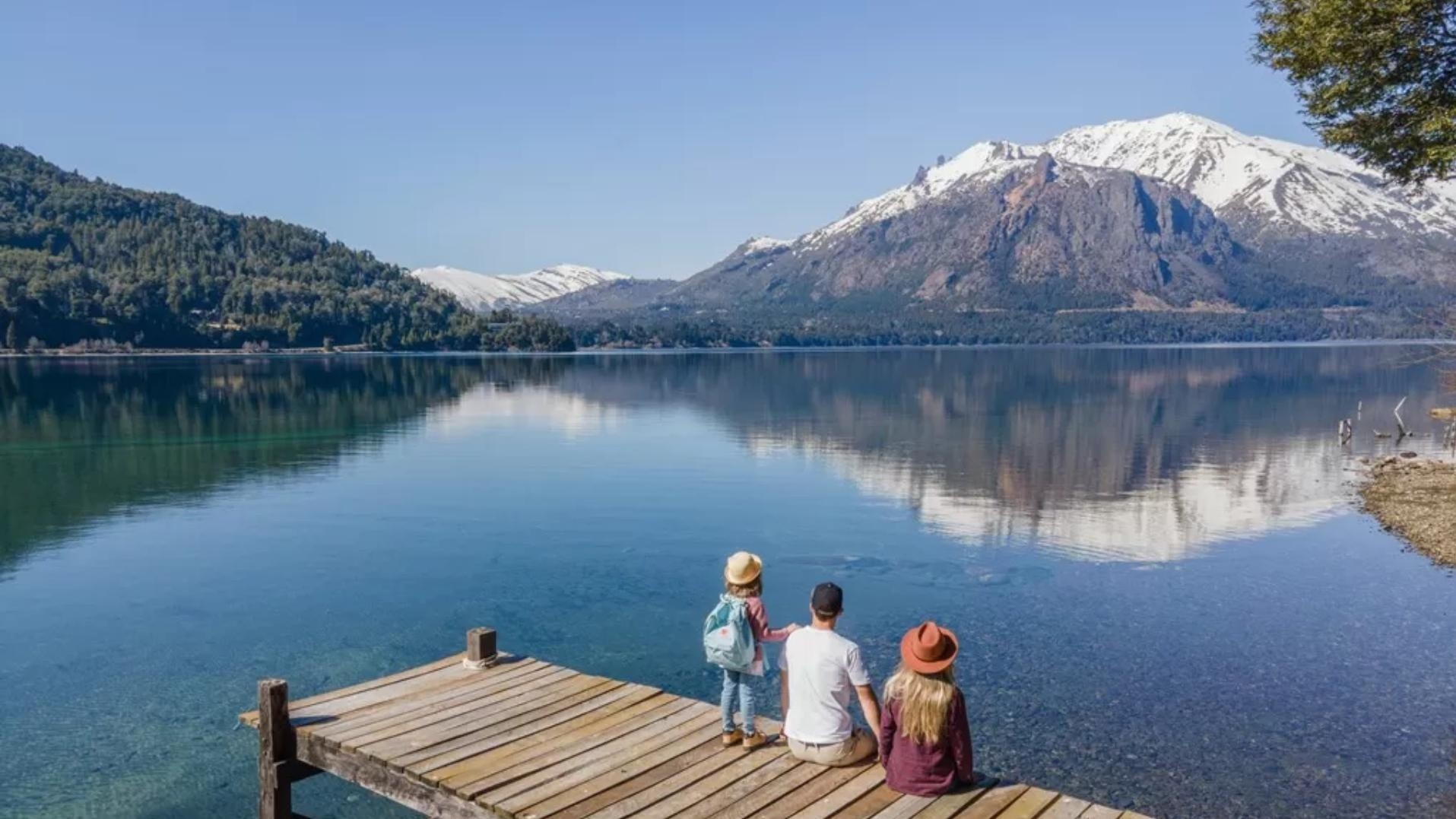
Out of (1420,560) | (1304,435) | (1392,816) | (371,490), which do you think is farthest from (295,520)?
(1304,435)

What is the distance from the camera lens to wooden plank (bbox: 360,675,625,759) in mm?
13211

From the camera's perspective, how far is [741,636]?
12484mm

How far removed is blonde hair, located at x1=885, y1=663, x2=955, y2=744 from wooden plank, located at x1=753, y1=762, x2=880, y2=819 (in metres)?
1.14

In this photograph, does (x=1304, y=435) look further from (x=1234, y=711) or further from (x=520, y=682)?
(x=520, y=682)

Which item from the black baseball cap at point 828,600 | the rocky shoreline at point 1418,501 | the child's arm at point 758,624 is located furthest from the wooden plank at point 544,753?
the rocky shoreline at point 1418,501

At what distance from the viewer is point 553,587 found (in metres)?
30.6

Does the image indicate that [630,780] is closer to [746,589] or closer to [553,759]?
[553,759]

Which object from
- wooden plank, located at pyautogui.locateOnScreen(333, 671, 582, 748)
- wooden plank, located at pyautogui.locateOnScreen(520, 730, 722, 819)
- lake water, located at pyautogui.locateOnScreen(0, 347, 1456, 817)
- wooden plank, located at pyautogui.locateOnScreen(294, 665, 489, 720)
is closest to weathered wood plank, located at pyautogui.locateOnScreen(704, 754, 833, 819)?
wooden plank, located at pyautogui.locateOnScreen(520, 730, 722, 819)

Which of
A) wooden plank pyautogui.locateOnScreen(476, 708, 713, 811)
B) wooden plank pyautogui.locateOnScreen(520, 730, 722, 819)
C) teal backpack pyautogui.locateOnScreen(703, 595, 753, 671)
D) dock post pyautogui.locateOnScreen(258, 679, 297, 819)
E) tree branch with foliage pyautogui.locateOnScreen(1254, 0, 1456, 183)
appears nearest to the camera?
wooden plank pyautogui.locateOnScreen(520, 730, 722, 819)

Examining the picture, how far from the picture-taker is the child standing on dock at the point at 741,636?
485 inches

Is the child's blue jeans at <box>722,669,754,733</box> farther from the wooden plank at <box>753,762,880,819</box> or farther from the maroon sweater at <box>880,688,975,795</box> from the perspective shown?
the maroon sweater at <box>880,688,975,795</box>

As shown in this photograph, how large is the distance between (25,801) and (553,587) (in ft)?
49.9

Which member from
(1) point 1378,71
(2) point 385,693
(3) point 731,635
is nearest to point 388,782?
(2) point 385,693

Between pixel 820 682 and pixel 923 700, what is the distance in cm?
138
